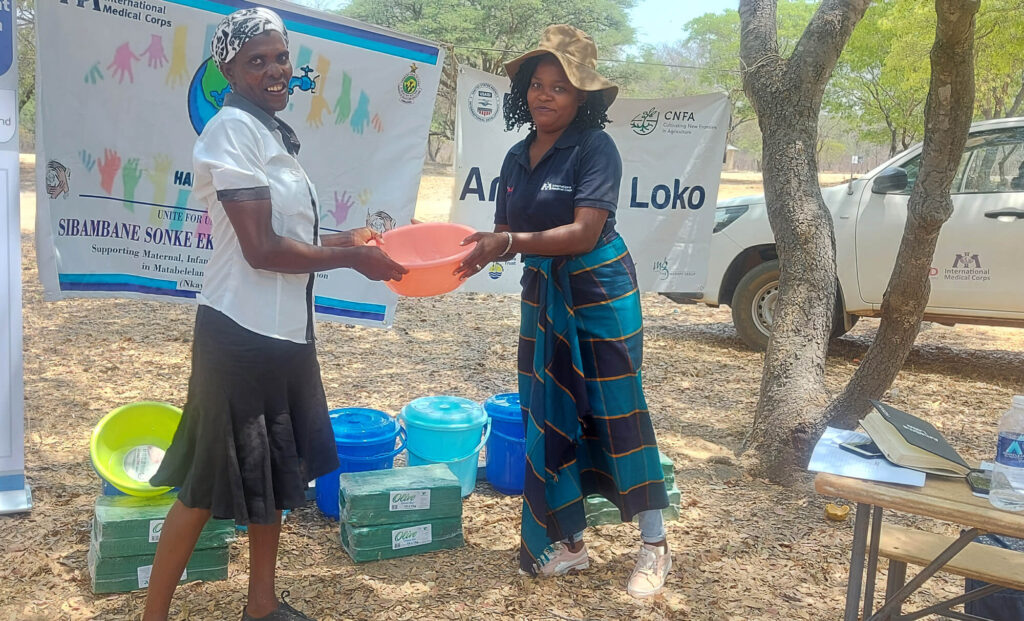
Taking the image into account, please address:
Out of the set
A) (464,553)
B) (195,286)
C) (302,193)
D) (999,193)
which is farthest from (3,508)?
(999,193)

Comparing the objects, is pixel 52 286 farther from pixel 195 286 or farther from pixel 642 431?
pixel 642 431

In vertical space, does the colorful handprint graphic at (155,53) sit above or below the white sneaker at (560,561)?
above

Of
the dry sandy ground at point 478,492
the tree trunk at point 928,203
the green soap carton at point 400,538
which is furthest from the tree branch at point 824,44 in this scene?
the green soap carton at point 400,538

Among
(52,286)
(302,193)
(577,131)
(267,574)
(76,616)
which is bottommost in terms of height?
(76,616)

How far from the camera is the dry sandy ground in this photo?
3043 millimetres

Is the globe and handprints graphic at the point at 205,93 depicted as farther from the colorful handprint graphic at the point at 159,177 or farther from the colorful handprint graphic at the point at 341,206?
the colorful handprint graphic at the point at 341,206

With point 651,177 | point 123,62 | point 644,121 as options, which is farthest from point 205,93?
point 651,177

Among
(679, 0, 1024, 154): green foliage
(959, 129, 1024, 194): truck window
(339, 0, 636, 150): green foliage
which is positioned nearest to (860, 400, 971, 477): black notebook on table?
(679, 0, 1024, 154): green foliage

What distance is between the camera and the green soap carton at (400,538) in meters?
3.27

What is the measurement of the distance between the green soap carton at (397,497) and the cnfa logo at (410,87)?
195cm

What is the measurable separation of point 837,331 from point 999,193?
1573mm

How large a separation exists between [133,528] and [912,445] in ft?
8.36

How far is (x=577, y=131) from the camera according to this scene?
2975mm

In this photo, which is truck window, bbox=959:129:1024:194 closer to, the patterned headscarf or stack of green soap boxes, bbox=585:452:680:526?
stack of green soap boxes, bbox=585:452:680:526
